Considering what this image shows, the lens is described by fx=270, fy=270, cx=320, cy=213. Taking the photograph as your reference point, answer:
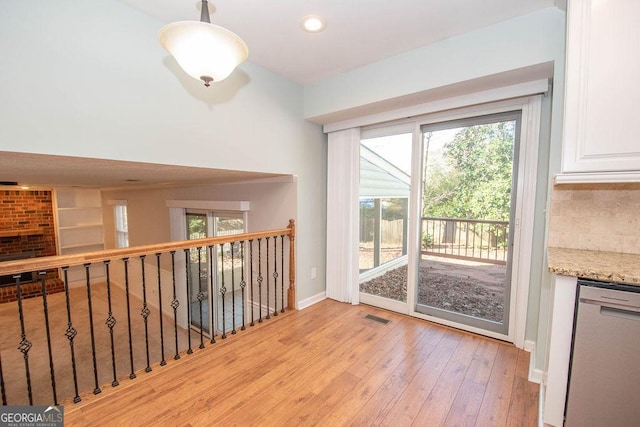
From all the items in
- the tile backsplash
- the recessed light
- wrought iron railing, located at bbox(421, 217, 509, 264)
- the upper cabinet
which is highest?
the recessed light

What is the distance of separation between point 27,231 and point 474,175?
7.23 meters

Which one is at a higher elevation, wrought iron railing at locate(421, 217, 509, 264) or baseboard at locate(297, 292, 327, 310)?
wrought iron railing at locate(421, 217, 509, 264)

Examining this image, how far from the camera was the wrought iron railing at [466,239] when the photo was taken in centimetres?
253

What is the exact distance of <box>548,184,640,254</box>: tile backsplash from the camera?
1.70 m

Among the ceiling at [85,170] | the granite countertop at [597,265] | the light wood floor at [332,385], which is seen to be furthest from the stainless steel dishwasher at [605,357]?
the ceiling at [85,170]

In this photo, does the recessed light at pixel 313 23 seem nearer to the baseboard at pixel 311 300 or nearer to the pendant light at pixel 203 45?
the pendant light at pixel 203 45

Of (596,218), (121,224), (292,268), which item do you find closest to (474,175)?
(596,218)

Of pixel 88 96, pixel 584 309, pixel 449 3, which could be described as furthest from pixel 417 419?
pixel 88 96

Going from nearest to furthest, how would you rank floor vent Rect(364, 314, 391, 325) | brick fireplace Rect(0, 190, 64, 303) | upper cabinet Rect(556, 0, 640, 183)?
upper cabinet Rect(556, 0, 640, 183) → floor vent Rect(364, 314, 391, 325) → brick fireplace Rect(0, 190, 64, 303)

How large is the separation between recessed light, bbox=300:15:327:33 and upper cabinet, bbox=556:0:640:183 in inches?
58.8

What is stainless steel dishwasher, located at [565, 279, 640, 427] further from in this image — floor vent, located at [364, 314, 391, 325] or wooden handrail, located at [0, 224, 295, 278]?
wooden handrail, located at [0, 224, 295, 278]

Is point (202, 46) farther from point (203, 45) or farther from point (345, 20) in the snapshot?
point (345, 20)

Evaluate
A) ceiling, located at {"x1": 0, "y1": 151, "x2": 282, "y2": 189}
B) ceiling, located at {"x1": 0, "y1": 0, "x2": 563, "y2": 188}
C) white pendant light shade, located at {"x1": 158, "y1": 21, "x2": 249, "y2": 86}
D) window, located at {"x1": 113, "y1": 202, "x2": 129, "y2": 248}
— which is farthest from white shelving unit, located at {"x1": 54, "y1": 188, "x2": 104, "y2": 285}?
white pendant light shade, located at {"x1": 158, "y1": 21, "x2": 249, "y2": 86}

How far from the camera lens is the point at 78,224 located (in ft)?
18.9
